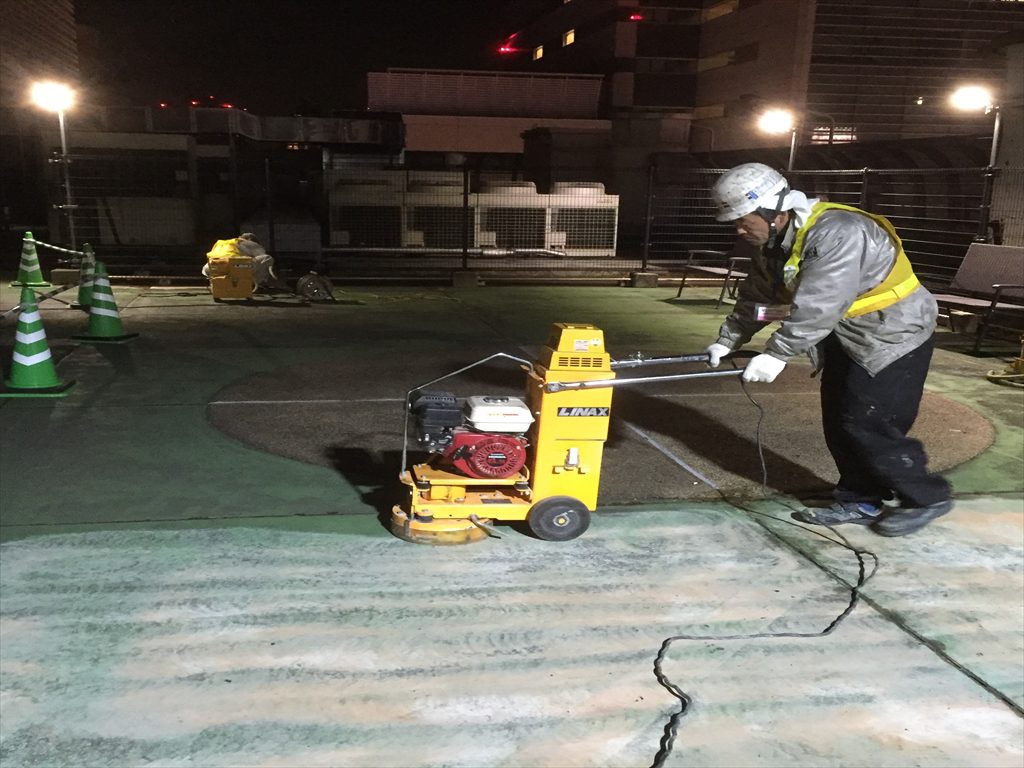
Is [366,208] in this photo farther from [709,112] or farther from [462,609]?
[709,112]

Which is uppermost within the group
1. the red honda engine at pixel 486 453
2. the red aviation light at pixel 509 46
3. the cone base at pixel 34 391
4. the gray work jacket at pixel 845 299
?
the red aviation light at pixel 509 46

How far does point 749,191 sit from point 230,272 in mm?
8460

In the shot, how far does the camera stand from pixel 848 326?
3.59m

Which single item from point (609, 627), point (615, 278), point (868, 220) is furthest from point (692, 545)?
point (615, 278)

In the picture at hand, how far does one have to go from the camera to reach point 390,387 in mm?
6281

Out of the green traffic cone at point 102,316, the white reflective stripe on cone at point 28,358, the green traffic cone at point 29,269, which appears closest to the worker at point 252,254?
the green traffic cone at point 29,269

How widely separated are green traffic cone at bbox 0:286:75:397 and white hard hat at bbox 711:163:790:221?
4.92m

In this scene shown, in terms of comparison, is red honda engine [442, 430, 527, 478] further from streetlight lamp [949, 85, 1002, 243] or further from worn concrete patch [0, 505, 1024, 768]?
streetlight lamp [949, 85, 1002, 243]

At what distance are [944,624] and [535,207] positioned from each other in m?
13.9

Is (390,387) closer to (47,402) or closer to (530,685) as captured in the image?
(47,402)

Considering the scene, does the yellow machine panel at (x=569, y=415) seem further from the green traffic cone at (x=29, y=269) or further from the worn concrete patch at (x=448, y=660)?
the green traffic cone at (x=29, y=269)

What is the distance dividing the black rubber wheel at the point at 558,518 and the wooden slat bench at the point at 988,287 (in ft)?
20.7

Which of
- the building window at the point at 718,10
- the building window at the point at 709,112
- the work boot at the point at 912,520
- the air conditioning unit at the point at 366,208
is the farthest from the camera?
the building window at the point at 709,112

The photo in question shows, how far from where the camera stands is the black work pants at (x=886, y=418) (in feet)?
11.8
